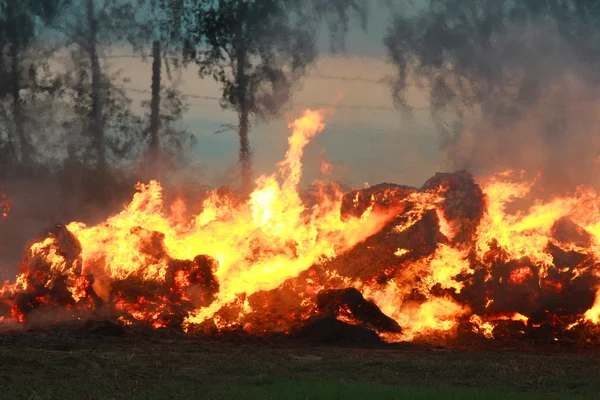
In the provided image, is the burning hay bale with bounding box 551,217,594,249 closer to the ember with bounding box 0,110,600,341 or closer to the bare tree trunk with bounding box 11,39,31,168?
the ember with bounding box 0,110,600,341

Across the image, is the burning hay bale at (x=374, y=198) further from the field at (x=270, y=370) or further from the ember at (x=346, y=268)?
the field at (x=270, y=370)

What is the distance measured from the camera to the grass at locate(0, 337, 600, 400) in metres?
17.0

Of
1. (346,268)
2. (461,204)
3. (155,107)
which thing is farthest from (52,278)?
(155,107)

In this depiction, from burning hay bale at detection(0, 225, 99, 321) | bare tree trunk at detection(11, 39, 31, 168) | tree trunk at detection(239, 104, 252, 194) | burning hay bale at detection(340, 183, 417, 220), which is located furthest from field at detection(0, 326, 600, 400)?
bare tree trunk at detection(11, 39, 31, 168)

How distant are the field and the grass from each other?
2 cm

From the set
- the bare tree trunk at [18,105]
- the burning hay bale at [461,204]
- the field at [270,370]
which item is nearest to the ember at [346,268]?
the burning hay bale at [461,204]

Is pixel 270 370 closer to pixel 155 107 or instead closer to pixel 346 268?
pixel 346 268

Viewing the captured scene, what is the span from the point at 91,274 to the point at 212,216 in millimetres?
4901

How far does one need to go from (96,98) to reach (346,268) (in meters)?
23.3

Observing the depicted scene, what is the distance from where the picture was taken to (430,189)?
30.0 metres

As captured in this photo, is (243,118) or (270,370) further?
(243,118)

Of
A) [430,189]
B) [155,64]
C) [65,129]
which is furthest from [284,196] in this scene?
[65,129]

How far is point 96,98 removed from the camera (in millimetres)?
47625

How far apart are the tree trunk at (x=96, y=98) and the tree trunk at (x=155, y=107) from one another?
108 inches
